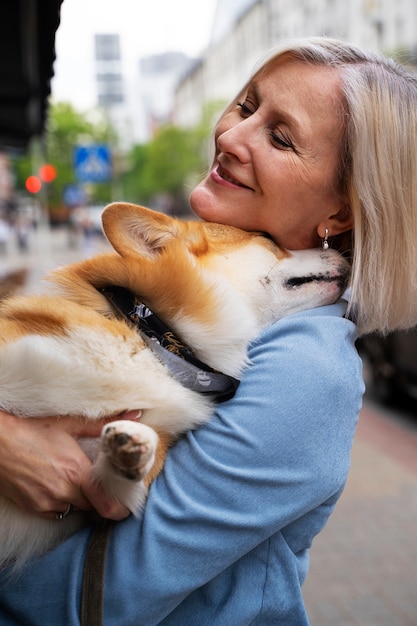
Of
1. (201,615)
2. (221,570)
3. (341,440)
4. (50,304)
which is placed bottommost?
(201,615)

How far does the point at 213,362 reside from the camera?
1.61 m

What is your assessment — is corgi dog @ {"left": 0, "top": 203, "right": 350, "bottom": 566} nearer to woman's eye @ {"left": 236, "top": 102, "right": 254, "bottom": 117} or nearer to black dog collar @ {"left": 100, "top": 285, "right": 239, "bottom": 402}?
black dog collar @ {"left": 100, "top": 285, "right": 239, "bottom": 402}

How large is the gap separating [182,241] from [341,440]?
68 cm

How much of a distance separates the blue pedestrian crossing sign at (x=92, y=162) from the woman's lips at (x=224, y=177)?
62.5ft

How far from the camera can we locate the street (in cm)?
426

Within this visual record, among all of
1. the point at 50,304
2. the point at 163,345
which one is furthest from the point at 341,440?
the point at 50,304

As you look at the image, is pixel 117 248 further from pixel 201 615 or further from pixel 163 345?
pixel 201 615

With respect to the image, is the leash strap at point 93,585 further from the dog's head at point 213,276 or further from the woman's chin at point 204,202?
the woman's chin at point 204,202

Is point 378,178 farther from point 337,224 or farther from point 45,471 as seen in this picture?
point 45,471

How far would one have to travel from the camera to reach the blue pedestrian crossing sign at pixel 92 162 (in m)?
20.3

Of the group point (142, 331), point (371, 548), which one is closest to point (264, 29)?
point (371, 548)

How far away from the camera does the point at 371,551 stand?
499 centimetres

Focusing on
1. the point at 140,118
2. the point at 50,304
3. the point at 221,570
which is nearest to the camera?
the point at 221,570

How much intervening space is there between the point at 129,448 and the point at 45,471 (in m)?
0.24
